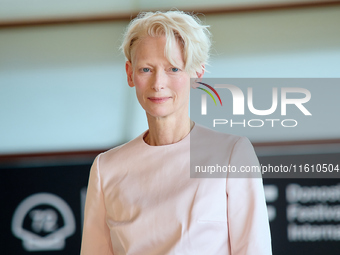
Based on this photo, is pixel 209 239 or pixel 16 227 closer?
pixel 209 239

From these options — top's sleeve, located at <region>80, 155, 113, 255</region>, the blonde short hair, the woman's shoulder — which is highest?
the blonde short hair

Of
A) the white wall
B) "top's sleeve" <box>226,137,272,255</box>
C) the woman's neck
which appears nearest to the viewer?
"top's sleeve" <box>226,137,272,255</box>

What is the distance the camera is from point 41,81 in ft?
9.95

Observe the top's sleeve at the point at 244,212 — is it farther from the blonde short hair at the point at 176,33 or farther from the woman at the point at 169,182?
the blonde short hair at the point at 176,33

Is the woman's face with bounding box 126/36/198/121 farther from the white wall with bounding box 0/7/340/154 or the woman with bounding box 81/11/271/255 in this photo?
the white wall with bounding box 0/7/340/154

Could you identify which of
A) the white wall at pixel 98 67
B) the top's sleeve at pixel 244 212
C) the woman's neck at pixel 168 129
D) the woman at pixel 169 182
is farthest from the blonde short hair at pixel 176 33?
the white wall at pixel 98 67

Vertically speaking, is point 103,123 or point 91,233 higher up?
point 103,123

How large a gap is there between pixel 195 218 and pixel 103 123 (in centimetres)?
180

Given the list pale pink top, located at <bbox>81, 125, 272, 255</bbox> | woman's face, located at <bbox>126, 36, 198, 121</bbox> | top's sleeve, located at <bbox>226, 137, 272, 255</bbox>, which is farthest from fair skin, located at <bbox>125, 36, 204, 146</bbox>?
top's sleeve, located at <bbox>226, 137, 272, 255</bbox>

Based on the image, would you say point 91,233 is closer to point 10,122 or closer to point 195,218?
point 195,218

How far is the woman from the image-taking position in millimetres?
1267

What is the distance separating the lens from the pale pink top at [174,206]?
1.26m

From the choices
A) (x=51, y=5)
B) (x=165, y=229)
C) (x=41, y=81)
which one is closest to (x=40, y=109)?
(x=41, y=81)

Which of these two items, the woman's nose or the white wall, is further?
the white wall
